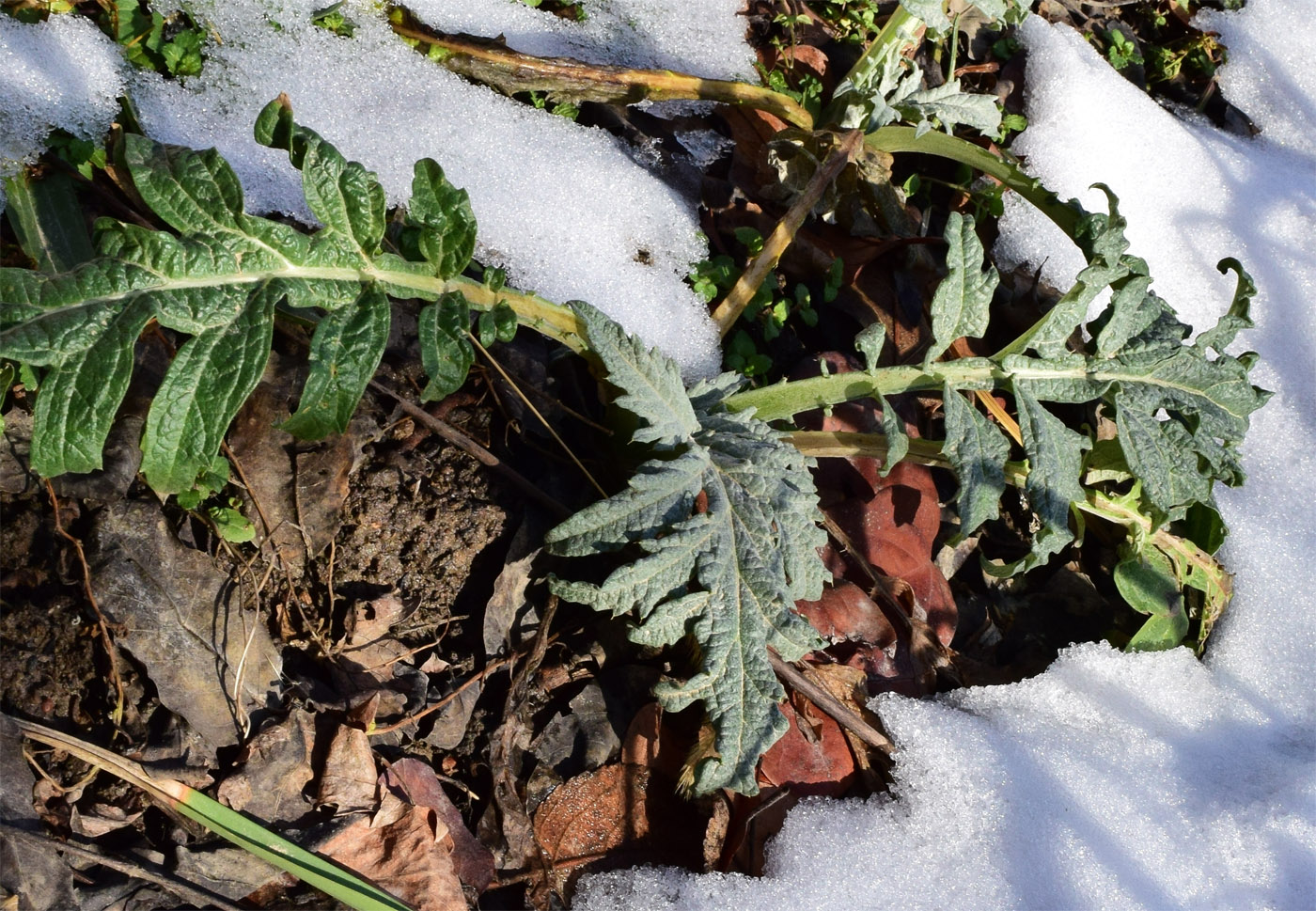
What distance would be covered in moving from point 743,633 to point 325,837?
2.54ft

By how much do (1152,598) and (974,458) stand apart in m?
0.69

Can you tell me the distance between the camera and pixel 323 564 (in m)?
1.77

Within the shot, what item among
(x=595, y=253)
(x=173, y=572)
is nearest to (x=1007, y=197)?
(x=595, y=253)


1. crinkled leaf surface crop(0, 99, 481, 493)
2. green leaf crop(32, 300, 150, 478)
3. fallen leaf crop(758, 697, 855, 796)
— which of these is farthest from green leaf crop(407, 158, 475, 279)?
fallen leaf crop(758, 697, 855, 796)

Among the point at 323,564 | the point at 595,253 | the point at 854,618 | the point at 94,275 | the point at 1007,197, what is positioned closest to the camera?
the point at 94,275

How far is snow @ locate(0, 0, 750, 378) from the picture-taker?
1.99 m

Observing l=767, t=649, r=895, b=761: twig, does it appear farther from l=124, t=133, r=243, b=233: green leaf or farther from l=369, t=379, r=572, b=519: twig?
l=124, t=133, r=243, b=233: green leaf

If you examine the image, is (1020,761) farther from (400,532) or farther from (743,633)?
(400,532)

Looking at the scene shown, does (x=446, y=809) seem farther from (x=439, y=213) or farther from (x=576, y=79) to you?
(x=576, y=79)

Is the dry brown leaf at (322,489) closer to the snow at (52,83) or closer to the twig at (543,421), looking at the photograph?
the twig at (543,421)

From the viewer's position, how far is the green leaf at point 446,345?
1604 mm

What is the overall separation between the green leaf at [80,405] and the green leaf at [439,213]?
0.48 meters

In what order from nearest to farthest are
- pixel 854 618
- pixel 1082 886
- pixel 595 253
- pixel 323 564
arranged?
pixel 323 564 → pixel 1082 886 → pixel 854 618 → pixel 595 253

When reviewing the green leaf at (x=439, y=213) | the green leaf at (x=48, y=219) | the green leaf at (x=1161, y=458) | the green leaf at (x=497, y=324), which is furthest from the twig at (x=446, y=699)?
the green leaf at (x=1161, y=458)
